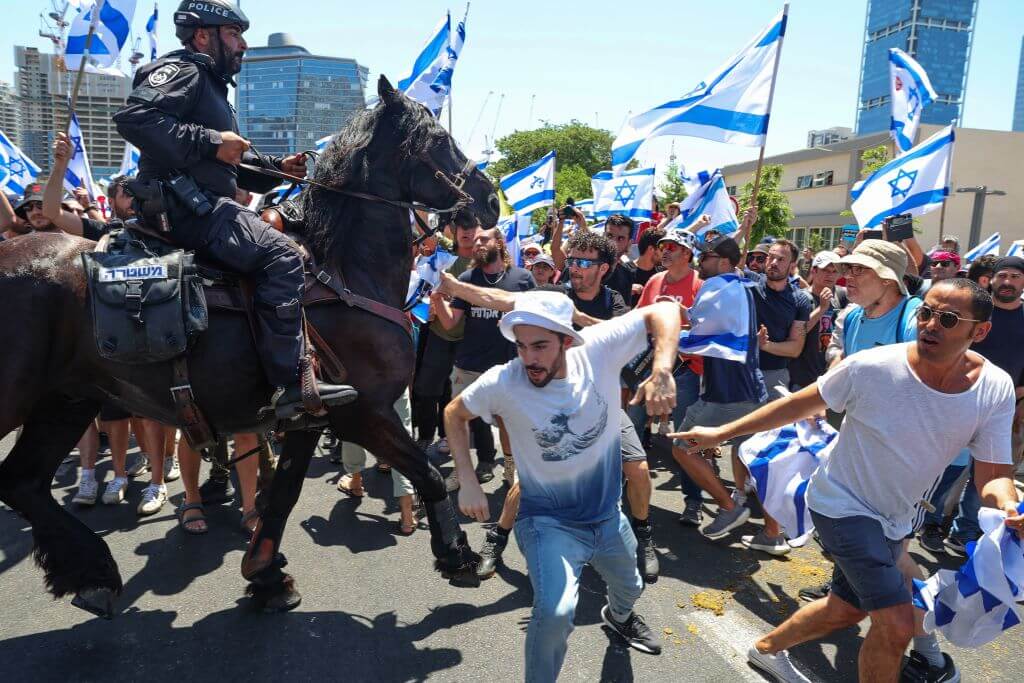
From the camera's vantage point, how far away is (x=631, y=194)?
9.63 metres

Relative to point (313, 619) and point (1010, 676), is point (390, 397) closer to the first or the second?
point (313, 619)

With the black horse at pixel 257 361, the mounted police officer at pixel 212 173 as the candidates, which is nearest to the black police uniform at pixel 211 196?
the mounted police officer at pixel 212 173

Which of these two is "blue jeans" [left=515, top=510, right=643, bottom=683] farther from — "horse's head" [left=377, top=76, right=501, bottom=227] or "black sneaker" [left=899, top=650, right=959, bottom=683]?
"horse's head" [left=377, top=76, right=501, bottom=227]

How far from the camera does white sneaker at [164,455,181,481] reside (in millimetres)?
6008

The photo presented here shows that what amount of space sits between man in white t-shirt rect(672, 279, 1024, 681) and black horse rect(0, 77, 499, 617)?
6.08 feet

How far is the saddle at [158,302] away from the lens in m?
3.07

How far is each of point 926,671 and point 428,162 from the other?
374cm

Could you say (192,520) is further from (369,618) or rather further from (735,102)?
(735,102)

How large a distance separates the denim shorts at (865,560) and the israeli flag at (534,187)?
25.6 feet

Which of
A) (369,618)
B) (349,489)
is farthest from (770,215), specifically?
(369,618)

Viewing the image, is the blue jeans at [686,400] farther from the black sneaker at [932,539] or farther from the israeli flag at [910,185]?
the israeli flag at [910,185]

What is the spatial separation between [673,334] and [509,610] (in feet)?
6.50

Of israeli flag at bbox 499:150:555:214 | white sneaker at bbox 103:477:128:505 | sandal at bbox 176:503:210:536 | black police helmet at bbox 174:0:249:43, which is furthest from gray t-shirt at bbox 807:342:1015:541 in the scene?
israeli flag at bbox 499:150:555:214

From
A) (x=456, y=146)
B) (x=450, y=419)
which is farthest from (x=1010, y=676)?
(x=456, y=146)
